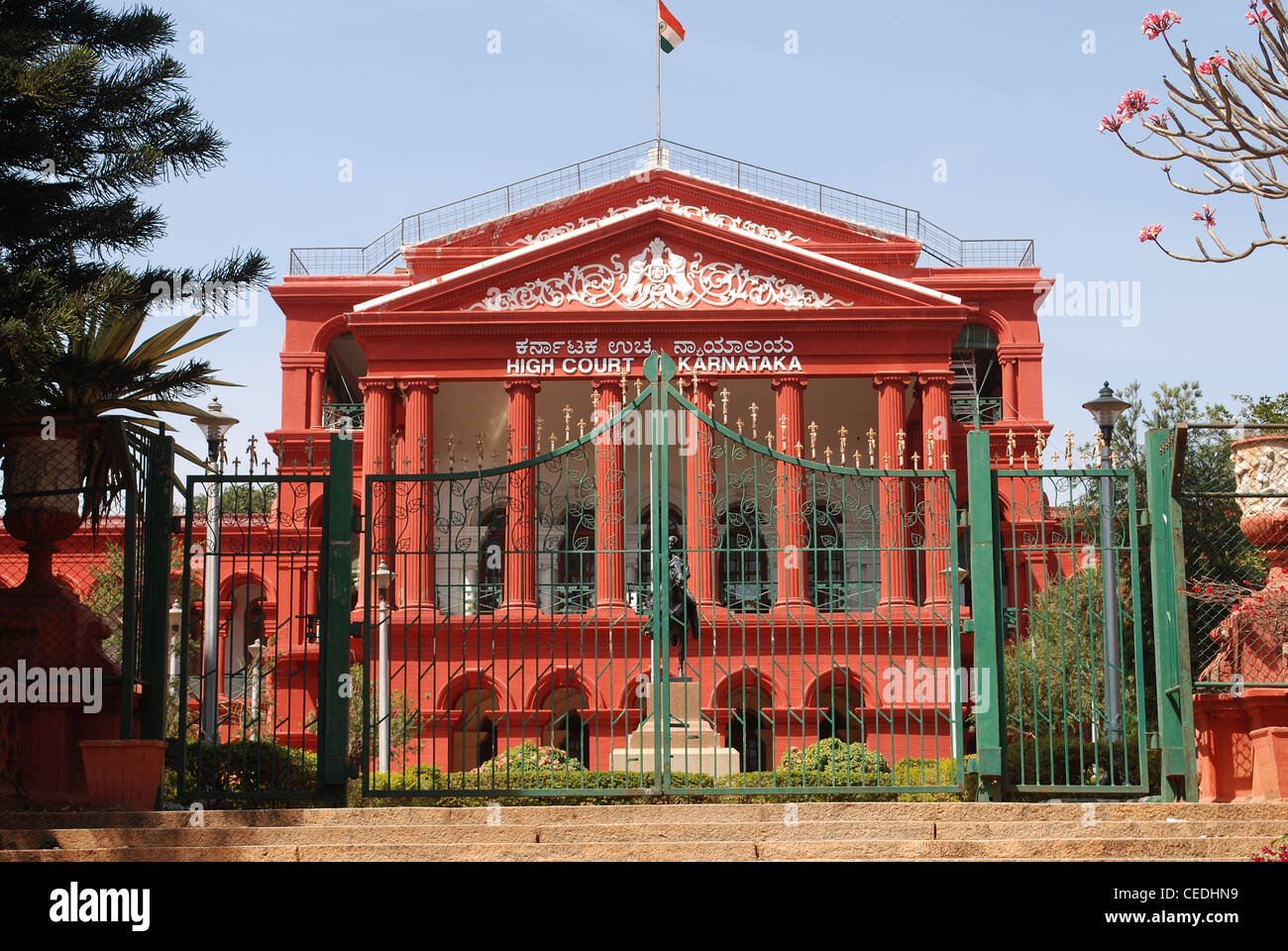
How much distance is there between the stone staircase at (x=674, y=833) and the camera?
9172mm

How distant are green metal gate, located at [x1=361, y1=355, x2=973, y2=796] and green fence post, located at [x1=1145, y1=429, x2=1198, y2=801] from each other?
141cm

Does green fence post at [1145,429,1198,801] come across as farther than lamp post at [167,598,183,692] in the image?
No

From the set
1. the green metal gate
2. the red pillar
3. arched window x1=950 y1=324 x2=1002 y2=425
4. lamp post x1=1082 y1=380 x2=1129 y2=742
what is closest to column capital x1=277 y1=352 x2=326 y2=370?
the red pillar

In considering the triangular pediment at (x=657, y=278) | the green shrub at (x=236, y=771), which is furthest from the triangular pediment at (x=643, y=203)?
the green shrub at (x=236, y=771)

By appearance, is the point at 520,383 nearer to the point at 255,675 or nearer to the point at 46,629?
the point at 255,675

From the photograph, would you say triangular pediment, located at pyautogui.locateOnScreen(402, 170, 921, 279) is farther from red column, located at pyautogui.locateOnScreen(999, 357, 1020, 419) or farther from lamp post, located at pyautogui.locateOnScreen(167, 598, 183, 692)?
lamp post, located at pyautogui.locateOnScreen(167, 598, 183, 692)

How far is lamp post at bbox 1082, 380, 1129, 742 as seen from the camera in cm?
1237

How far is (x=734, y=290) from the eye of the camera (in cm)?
2930

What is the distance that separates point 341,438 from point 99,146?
3614 millimetres

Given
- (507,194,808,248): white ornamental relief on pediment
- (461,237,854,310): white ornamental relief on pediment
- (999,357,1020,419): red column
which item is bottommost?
(999,357,1020,419): red column

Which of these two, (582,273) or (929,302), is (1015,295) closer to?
(929,302)

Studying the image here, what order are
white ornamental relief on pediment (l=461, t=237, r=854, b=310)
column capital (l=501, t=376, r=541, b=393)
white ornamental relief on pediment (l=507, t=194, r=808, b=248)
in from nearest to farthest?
column capital (l=501, t=376, r=541, b=393), white ornamental relief on pediment (l=461, t=237, r=854, b=310), white ornamental relief on pediment (l=507, t=194, r=808, b=248)

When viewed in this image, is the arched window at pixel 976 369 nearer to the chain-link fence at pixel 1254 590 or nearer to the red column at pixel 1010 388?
the red column at pixel 1010 388
